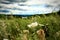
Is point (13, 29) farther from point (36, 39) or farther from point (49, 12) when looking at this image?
point (49, 12)

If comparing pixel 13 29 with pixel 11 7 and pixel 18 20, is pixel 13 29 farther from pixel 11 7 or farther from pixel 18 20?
pixel 11 7

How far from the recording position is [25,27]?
4.79 ft

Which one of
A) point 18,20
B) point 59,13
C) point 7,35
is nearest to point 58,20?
point 59,13

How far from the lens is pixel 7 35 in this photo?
1.43 meters

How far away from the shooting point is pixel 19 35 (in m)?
1.45

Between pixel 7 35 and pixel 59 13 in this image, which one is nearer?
pixel 7 35

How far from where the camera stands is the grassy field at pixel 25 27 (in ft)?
4.73

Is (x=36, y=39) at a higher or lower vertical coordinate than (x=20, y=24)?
lower

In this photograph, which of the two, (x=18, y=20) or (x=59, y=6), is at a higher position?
(x=59, y=6)

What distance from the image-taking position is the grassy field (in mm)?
1441

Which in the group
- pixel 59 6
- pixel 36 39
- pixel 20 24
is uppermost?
pixel 59 6

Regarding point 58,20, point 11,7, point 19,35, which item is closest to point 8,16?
point 11,7

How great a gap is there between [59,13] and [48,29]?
196 mm

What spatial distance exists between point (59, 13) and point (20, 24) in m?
0.40
